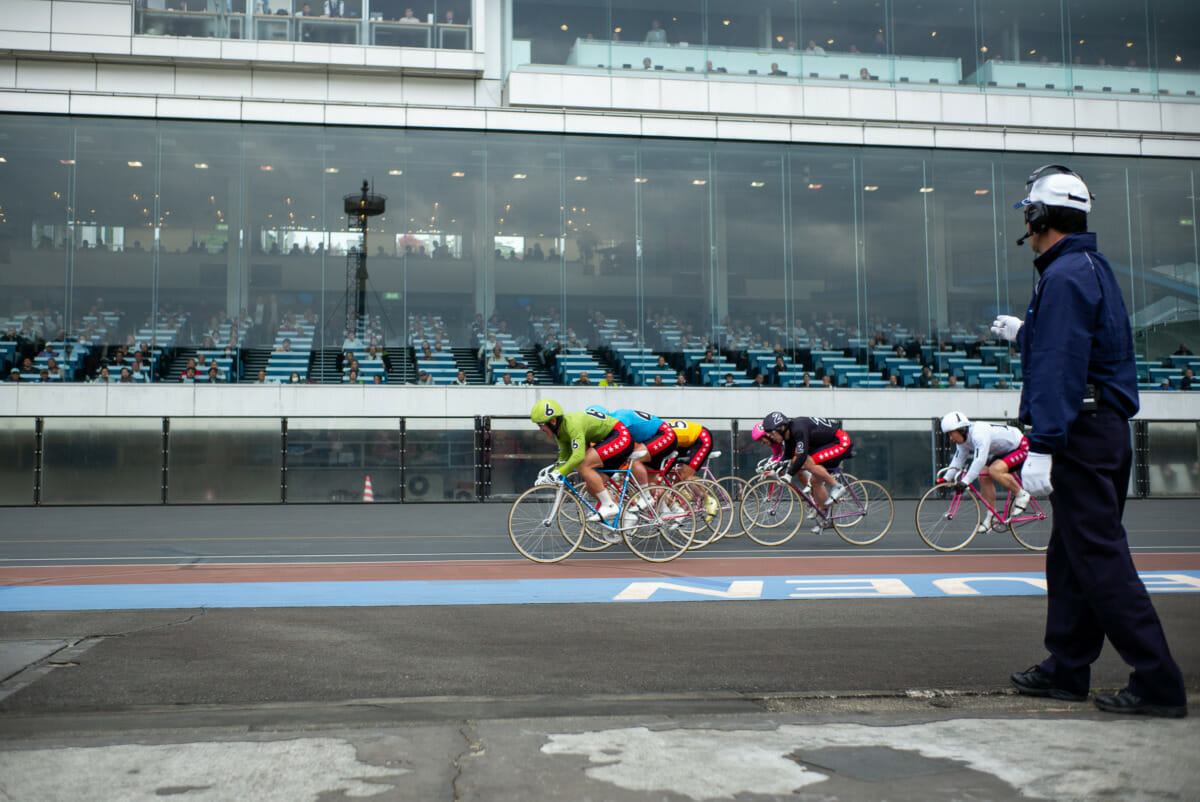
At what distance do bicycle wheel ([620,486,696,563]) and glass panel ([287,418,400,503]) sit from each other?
13.9 meters

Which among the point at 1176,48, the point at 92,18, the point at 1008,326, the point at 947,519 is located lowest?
the point at 947,519

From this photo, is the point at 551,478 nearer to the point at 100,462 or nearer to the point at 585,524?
the point at 585,524

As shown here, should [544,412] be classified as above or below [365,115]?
below

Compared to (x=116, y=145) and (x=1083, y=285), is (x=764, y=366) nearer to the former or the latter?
(x=116, y=145)

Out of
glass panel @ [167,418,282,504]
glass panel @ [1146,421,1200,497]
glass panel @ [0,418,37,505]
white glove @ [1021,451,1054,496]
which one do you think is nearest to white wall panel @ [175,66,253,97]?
glass panel @ [167,418,282,504]

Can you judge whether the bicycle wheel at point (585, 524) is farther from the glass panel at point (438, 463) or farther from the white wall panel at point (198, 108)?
the white wall panel at point (198, 108)

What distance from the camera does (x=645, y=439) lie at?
37.1 ft

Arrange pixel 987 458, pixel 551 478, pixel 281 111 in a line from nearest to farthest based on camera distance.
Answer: pixel 551 478
pixel 987 458
pixel 281 111

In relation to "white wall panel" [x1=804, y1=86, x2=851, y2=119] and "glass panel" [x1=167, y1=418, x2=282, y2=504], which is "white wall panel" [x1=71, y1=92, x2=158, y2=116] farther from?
"white wall panel" [x1=804, y1=86, x2=851, y2=119]

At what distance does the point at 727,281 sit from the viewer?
2836cm

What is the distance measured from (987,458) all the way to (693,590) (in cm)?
550

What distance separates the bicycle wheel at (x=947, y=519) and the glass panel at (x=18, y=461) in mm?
19963

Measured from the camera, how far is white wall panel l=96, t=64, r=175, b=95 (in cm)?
2630

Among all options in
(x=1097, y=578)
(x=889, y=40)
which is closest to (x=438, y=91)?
(x=889, y=40)
